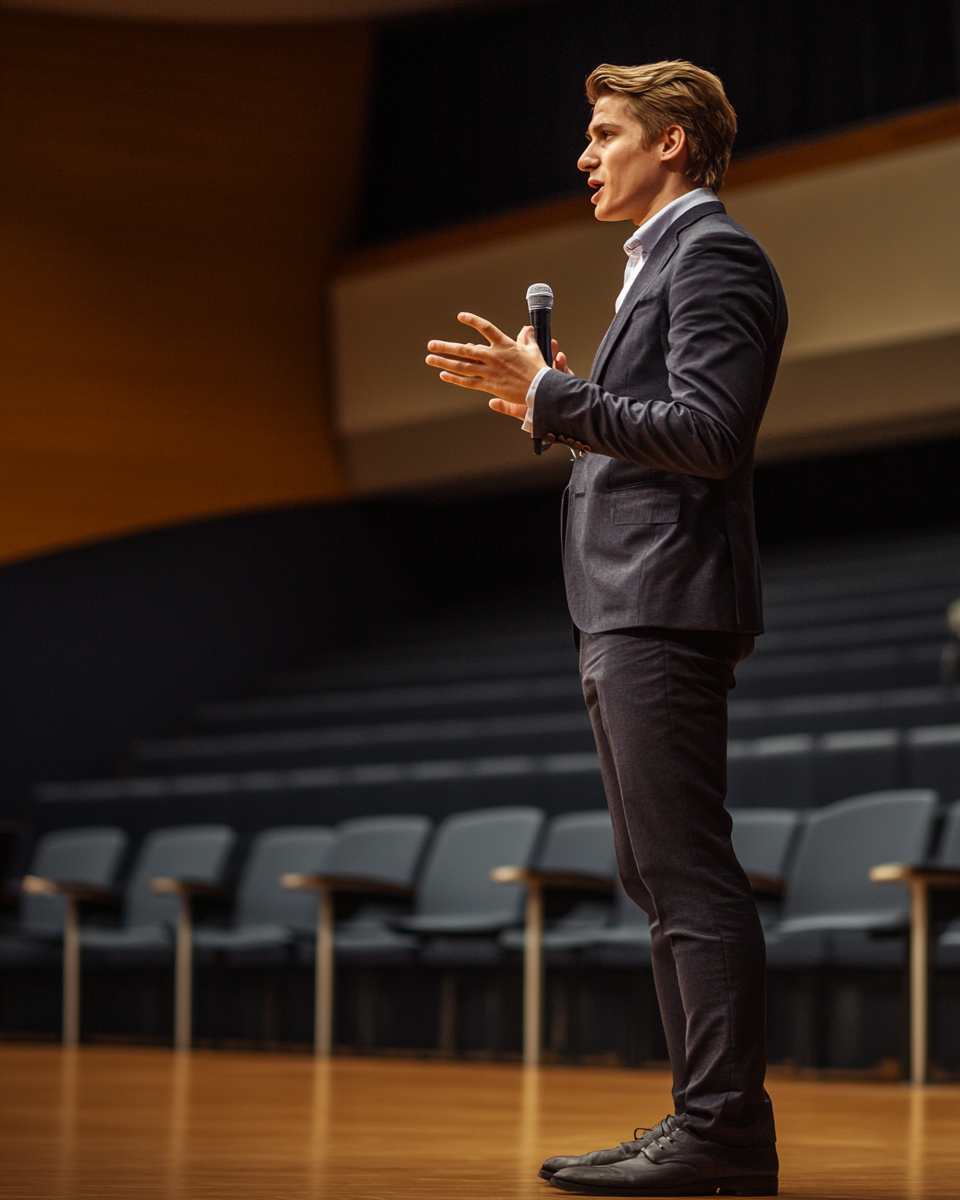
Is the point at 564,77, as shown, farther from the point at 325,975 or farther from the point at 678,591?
the point at 678,591

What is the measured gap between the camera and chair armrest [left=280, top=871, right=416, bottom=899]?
3.83 meters

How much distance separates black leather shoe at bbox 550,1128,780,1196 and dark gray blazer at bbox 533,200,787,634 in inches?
14.6

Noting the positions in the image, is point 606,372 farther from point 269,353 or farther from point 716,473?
point 269,353

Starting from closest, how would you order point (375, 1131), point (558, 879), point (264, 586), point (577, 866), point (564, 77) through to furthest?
point (375, 1131) → point (558, 879) → point (577, 866) → point (564, 77) → point (264, 586)

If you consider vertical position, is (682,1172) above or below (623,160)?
below

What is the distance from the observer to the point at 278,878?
4.54 meters

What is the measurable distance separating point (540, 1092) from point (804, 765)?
1.64 m

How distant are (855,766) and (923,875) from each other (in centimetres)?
94

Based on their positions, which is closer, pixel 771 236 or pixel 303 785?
pixel 303 785

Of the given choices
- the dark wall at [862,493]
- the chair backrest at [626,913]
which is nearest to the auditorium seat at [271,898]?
the chair backrest at [626,913]

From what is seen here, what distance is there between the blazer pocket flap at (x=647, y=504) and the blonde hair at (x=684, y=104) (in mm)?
263

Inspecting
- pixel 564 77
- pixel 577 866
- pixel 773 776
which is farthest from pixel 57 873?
pixel 564 77

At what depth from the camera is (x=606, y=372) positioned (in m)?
1.35

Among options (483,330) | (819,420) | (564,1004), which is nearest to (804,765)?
(564,1004)
